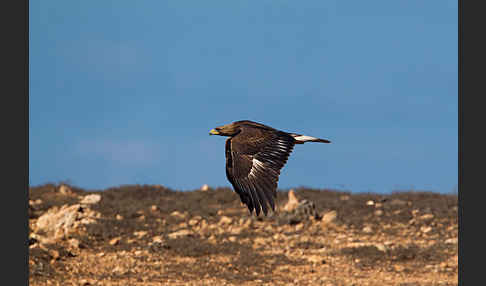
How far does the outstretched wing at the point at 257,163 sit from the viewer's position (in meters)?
7.02

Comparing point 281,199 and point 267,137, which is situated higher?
point 267,137

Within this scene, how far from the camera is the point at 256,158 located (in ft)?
24.5

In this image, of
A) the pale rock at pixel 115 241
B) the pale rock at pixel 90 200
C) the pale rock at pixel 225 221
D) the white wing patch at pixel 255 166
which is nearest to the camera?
the white wing patch at pixel 255 166

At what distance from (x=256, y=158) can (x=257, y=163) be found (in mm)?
84

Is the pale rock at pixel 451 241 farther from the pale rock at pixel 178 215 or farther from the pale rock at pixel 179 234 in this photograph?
the pale rock at pixel 178 215

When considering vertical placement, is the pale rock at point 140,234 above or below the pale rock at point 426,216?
below

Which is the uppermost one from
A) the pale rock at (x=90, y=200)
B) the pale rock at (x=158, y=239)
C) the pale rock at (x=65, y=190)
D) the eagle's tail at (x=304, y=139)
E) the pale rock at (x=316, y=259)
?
the eagle's tail at (x=304, y=139)

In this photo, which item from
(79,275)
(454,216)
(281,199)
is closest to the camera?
(79,275)

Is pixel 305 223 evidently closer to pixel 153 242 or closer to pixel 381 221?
pixel 381 221

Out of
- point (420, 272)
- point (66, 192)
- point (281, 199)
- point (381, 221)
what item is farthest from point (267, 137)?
point (66, 192)

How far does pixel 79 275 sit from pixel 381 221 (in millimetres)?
8521

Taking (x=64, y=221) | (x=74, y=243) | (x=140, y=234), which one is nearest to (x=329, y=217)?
(x=140, y=234)

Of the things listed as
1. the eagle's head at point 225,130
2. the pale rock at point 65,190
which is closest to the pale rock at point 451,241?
the eagle's head at point 225,130

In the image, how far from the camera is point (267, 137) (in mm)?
7711
